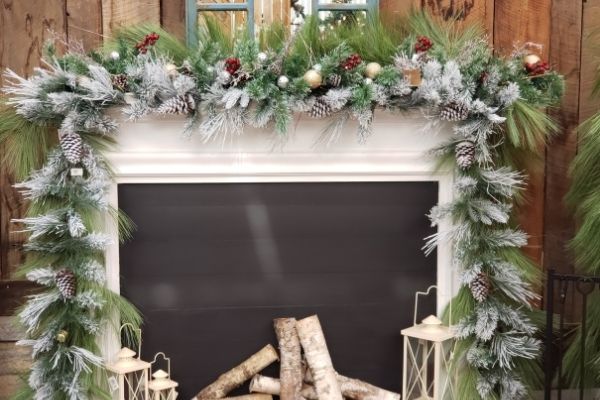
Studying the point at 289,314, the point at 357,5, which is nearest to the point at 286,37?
the point at 357,5

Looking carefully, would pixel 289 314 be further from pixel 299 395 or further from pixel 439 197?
pixel 439 197

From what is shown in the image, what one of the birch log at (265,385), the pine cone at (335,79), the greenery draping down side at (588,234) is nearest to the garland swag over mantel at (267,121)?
the pine cone at (335,79)

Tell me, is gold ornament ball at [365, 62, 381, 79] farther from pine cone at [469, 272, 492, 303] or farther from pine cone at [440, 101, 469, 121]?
pine cone at [469, 272, 492, 303]

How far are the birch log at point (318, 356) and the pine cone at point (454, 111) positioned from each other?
2.64 ft

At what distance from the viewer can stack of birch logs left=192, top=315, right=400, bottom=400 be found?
87.4 inches

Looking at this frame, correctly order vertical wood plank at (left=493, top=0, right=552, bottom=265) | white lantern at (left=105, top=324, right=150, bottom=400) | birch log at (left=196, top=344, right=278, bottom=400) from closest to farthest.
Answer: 1. white lantern at (left=105, top=324, right=150, bottom=400)
2. birch log at (left=196, top=344, right=278, bottom=400)
3. vertical wood plank at (left=493, top=0, right=552, bottom=265)

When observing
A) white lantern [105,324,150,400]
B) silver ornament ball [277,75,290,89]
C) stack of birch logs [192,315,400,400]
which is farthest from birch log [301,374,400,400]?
silver ornament ball [277,75,290,89]

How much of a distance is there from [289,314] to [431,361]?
543mm

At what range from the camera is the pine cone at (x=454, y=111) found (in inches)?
82.9

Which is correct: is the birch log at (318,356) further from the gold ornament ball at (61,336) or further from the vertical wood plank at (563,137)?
the vertical wood plank at (563,137)

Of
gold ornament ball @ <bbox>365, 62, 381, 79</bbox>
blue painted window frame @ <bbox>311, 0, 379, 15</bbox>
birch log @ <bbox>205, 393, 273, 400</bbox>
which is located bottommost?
birch log @ <bbox>205, 393, 273, 400</bbox>

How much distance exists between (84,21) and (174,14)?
0.34m

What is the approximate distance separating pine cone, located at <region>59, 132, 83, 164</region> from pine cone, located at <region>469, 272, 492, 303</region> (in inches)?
52.3

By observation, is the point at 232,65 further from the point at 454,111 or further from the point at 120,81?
the point at 454,111
